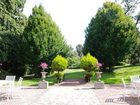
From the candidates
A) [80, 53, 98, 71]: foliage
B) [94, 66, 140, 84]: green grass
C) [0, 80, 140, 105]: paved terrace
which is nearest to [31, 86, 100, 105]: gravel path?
[0, 80, 140, 105]: paved terrace

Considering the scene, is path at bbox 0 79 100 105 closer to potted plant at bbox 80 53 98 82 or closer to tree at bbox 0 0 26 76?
potted plant at bbox 80 53 98 82

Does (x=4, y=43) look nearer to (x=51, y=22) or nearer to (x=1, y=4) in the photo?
(x=1, y=4)

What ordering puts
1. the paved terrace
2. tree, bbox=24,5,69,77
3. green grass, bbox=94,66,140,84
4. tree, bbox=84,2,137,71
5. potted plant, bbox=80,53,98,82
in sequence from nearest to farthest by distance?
the paved terrace → potted plant, bbox=80,53,98,82 → green grass, bbox=94,66,140,84 → tree, bbox=24,5,69,77 → tree, bbox=84,2,137,71

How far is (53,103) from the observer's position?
39.8 feet

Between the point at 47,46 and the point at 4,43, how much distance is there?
441 centimetres

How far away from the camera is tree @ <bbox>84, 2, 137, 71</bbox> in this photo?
31.2 metres

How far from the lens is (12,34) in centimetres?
2936

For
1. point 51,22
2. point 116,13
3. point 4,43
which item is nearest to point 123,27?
point 116,13

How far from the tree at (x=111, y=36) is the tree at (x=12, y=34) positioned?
7819mm

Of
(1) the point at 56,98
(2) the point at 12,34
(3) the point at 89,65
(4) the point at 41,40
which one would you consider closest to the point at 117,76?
(3) the point at 89,65

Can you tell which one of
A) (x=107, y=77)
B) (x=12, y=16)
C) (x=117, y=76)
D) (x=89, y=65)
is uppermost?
(x=12, y=16)

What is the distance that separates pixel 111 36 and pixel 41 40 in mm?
7878

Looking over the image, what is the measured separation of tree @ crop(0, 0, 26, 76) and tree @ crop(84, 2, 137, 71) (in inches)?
308

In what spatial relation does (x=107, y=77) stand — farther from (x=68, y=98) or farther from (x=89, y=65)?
(x=68, y=98)
